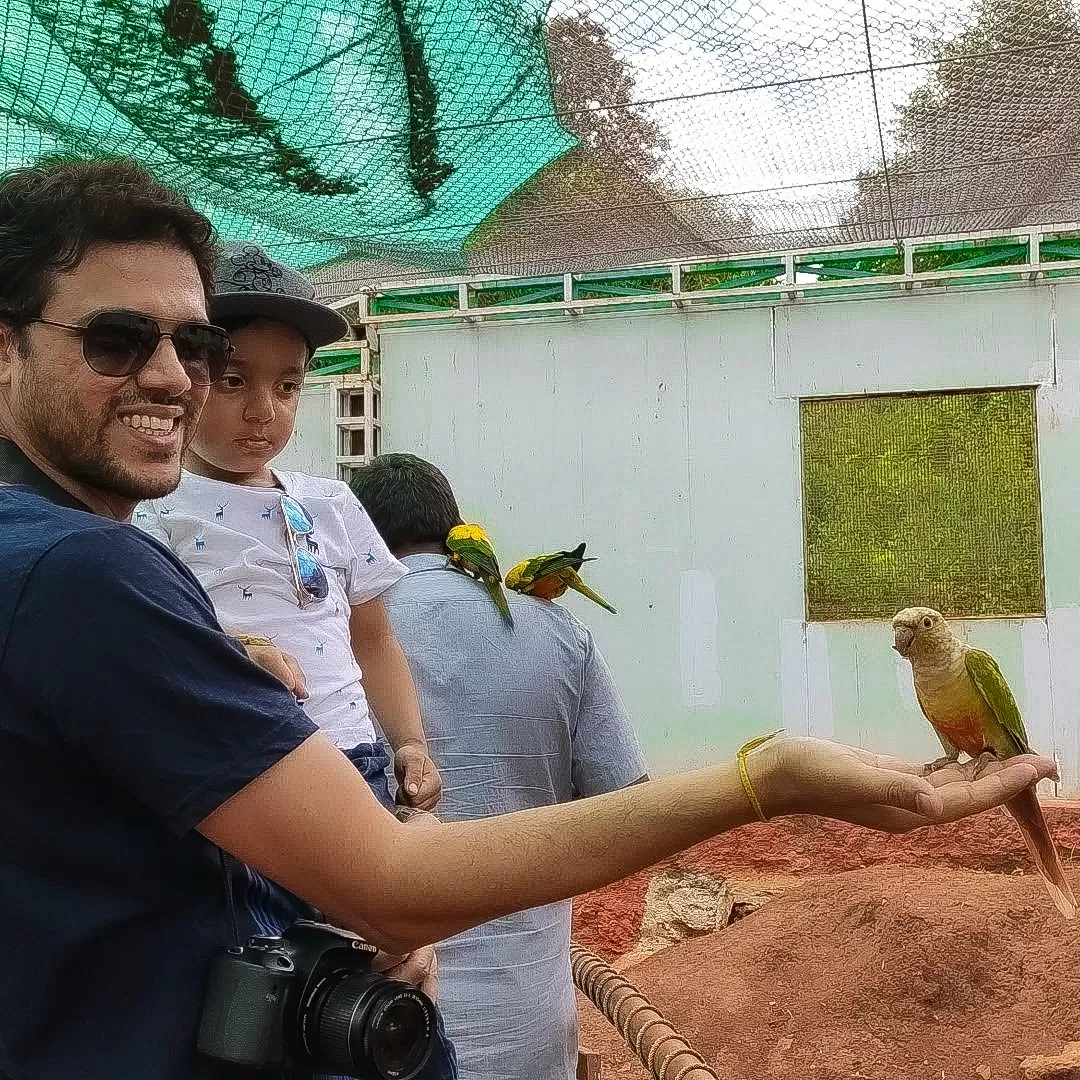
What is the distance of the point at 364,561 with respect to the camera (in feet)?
6.37

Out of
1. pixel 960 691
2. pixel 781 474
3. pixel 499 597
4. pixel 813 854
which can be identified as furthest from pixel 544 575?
pixel 813 854

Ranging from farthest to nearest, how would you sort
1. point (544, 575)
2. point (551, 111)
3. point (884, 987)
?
point (884, 987), point (551, 111), point (544, 575)

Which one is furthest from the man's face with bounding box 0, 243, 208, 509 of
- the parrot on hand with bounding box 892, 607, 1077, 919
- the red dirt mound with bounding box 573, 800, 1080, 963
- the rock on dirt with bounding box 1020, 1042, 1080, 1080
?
the red dirt mound with bounding box 573, 800, 1080, 963

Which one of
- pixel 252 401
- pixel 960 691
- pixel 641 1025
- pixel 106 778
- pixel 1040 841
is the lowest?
pixel 641 1025

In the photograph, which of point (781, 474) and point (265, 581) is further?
point (781, 474)

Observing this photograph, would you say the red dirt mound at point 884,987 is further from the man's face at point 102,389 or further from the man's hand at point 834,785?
the man's face at point 102,389

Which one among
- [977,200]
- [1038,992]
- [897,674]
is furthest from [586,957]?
[897,674]

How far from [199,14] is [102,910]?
2478 mm

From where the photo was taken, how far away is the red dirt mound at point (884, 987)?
4.26 meters

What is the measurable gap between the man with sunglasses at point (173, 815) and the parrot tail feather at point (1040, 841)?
64 cm

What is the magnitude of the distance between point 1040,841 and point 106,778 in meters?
1.29

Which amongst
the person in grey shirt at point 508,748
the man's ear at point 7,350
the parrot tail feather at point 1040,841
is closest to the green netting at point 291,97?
the person in grey shirt at point 508,748

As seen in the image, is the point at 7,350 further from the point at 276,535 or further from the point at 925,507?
the point at 925,507

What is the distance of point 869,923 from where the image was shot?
16.3 ft
